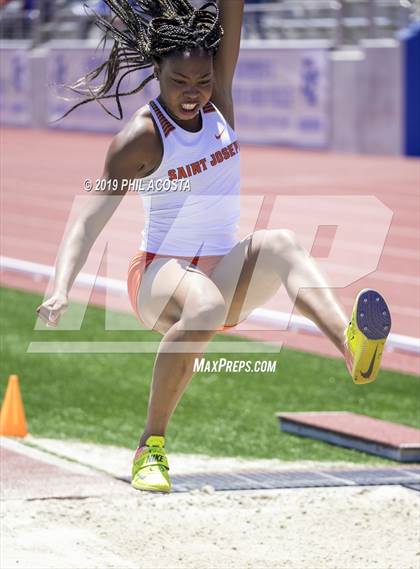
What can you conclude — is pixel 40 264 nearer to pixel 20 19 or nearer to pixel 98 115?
pixel 98 115

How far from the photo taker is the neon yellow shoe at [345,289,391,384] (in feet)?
14.2

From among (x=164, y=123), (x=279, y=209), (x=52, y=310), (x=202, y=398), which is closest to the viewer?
(x=52, y=310)

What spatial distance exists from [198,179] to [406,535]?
6.77 feet

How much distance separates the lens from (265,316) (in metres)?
9.09

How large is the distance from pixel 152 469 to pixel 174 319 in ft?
1.83

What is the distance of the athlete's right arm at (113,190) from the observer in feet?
14.6

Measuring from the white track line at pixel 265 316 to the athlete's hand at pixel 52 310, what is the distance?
12.3ft

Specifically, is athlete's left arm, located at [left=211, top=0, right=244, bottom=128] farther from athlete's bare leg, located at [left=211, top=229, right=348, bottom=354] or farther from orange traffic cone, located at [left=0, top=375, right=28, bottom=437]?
orange traffic cone, located at [left=0, top=375, right=28, bottom=437]

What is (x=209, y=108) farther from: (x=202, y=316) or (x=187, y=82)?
(x=202, y=316)

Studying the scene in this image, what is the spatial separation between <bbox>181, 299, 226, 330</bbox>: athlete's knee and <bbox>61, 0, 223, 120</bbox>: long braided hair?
94 centimetres

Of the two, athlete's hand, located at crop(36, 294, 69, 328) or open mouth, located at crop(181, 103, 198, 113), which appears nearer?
athlete's hand, located at crop(36, 294, 69, 328)

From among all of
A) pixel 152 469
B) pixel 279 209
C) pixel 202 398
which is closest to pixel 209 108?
pixel 152 469

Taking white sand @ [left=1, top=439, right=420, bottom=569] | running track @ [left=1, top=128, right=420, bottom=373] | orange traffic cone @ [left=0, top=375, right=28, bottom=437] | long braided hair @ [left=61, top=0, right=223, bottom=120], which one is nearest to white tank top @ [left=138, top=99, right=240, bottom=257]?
long braided hair @ [left=61, top=0, right=223, bottom=120]

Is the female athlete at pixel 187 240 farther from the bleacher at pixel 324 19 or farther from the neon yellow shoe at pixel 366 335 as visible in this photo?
the bleacher at pixel 324 19
